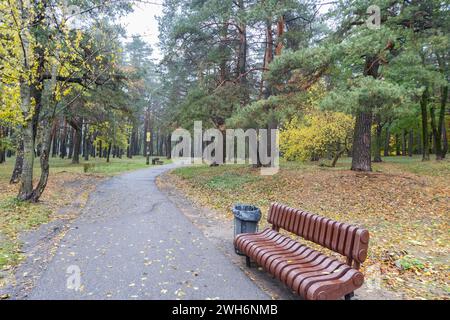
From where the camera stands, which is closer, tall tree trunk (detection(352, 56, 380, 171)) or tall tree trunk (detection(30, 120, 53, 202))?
tall tree trunk (detection(30, 120, 53, 202))

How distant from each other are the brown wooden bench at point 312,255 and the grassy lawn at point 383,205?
1.07 metres

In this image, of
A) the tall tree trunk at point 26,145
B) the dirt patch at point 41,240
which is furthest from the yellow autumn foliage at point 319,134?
the tall tree trunk at point 26,145

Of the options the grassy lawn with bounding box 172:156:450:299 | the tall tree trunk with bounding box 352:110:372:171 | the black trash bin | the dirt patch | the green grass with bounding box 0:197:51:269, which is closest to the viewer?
the dirt patch

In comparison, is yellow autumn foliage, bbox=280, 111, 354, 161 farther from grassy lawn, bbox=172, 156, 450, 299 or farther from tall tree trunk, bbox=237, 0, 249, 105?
grassy lawn, bbox=172, 156, 450, 299

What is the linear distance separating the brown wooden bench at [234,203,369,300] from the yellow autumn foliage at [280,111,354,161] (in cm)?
1280

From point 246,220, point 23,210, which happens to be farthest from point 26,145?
point 246,220

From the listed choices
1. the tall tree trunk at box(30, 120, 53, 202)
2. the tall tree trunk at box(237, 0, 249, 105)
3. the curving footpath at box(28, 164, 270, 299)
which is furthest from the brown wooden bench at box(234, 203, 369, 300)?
the tall tree trunk at box(237, 0, 249, 105)

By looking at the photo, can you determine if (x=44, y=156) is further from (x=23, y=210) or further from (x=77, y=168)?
(x=77, y=168)

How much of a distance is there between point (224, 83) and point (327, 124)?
6.36 meters

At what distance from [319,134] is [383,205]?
926cm

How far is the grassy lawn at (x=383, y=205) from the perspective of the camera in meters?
4.75

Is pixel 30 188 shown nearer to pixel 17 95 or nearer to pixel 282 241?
pixel 17 95

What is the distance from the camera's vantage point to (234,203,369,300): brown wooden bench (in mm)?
3330
